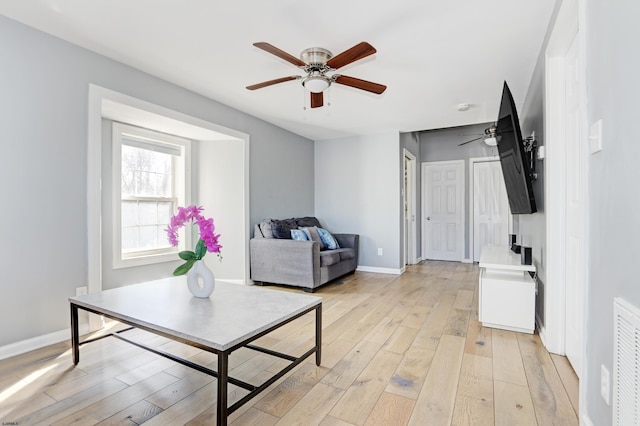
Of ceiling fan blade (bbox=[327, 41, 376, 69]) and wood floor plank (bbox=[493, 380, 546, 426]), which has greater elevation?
ceiling fan blade (bbox=[327, 41, 376, 69])

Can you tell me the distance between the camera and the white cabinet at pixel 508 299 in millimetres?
2598

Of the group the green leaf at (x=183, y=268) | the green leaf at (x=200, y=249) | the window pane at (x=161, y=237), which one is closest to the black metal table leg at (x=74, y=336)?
the green leaf at (x=183, y=268)

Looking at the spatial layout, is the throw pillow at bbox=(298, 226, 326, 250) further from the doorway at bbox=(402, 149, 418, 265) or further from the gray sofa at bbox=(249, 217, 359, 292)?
the doorway at bbox=(402, 149, 418, 265)

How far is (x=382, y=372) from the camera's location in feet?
6.47

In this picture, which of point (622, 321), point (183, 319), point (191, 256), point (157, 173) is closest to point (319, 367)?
point (183, 319)

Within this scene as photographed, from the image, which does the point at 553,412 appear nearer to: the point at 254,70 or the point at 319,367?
the point at 319,367

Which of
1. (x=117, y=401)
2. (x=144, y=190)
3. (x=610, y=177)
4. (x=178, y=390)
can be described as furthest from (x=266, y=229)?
(x=610, y=177)

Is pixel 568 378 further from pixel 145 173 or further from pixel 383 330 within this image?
pixel 145 173

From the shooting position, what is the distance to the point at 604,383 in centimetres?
116

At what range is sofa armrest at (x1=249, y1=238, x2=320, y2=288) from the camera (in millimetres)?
3943

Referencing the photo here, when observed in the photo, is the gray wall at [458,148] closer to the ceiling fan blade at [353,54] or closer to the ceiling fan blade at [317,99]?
the ceiling fan blade at [317,99]

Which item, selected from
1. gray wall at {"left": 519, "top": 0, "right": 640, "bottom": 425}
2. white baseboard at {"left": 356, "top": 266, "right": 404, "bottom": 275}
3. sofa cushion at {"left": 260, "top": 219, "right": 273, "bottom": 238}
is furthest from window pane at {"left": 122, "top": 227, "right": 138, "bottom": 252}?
gray wall at {"left": 519, "top": 0, "right": 640, "bottom": 425}

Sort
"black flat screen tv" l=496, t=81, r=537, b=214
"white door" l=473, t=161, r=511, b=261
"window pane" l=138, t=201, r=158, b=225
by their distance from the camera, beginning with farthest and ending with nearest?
"white door" l=473, t=161, r=511, b=261
"window pane" l=138, t=201, r=158, b=225
"black flat screen tv" l=496, t=81, r=537, b=214

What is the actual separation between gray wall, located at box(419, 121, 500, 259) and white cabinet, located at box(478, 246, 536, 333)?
3.67 meters
